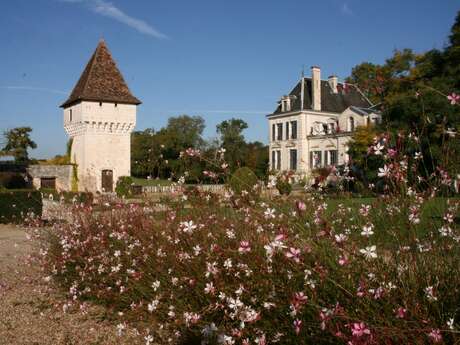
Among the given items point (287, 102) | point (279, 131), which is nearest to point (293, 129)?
point (279, 131)

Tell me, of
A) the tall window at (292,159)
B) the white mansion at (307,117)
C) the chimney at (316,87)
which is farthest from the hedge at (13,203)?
the chimney at (316,87)

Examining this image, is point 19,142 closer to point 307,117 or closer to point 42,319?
point 307,117

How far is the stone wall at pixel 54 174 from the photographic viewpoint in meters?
29.9

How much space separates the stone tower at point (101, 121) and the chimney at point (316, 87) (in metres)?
16.1

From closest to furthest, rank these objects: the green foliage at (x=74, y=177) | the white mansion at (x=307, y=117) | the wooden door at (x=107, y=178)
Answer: the green foliage at (x=74, y=177) → the wooden door at (x=107, y=178) → the white mansion at (x=307, y=117)

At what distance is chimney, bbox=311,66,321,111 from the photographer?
3941 centimetres

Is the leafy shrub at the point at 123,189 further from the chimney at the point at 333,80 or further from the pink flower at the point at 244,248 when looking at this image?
the chimney at the point at 333,80

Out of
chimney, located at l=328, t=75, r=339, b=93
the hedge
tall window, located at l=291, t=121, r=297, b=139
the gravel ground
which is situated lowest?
the gravel ground

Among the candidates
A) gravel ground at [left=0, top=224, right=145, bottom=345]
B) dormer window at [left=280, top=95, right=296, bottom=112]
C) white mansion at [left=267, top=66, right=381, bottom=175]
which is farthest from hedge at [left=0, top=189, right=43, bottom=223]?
dormer window at [left=280, top=95, right=296, bottom=112]

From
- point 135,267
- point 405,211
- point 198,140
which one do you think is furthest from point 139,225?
point 198,140

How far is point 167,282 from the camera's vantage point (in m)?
4.34

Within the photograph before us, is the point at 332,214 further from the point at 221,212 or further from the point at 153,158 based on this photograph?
the point at 153,158

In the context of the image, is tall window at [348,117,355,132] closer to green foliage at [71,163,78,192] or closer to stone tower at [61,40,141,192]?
stone tower at [61,40,141,192]

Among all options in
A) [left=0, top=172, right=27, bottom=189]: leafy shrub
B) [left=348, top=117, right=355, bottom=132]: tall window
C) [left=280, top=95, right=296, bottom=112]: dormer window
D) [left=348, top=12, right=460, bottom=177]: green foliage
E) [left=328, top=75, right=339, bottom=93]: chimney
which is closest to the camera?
[left=348, top=12, right=460, bottom=177]: green foliage
